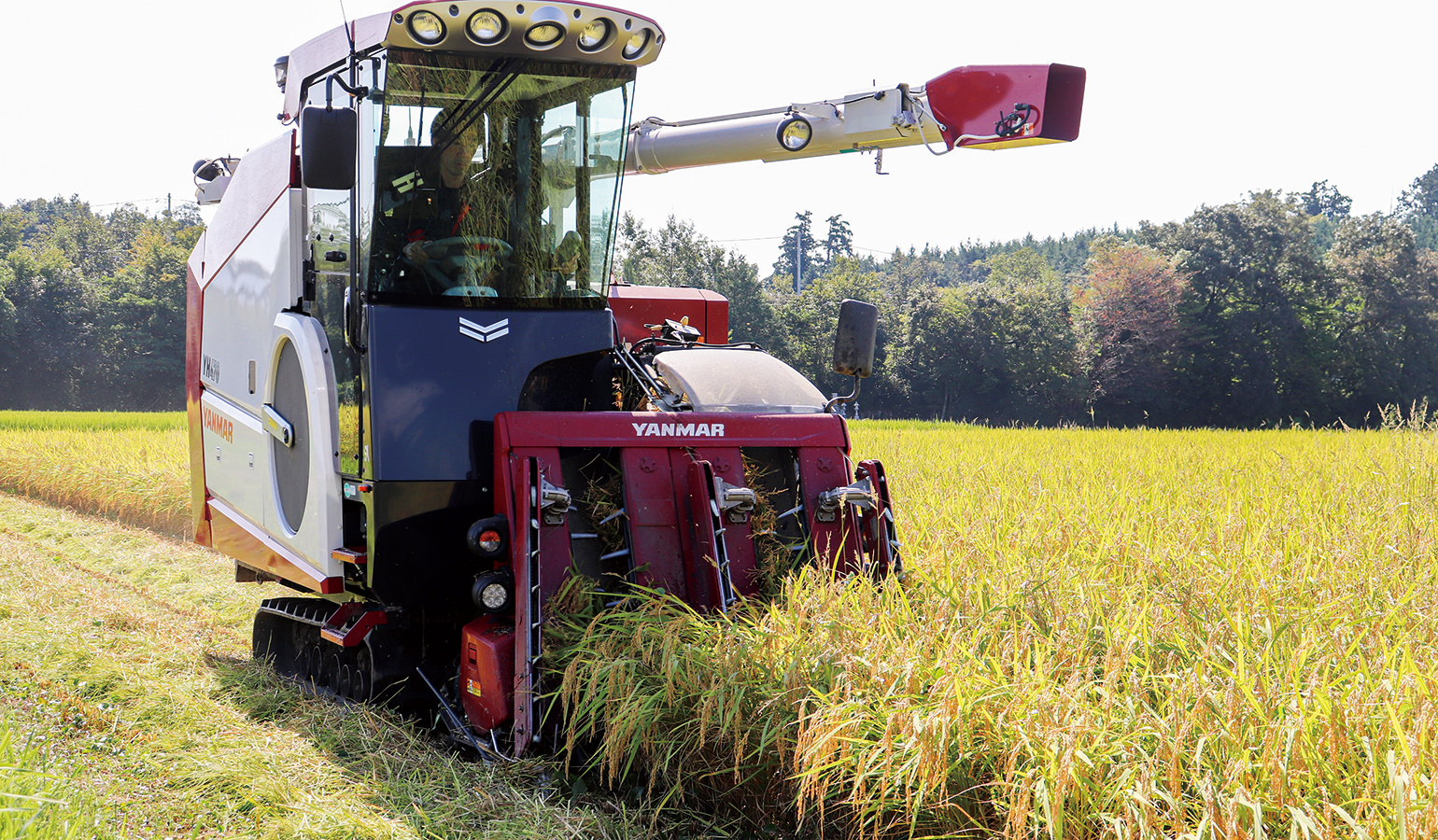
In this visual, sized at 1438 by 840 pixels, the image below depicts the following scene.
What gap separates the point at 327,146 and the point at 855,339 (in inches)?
89.2

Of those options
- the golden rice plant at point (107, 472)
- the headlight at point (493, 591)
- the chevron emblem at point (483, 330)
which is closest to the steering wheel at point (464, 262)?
the chevron emblem at point (483, 330)

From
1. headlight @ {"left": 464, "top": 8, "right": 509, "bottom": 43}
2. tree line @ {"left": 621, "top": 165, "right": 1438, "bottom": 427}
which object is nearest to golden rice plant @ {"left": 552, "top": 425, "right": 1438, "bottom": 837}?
headlight @ {"left": 464, "top": 8, "right": 509, "bottom": 43}

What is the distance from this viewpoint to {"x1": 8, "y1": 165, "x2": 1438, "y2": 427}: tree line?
130ft

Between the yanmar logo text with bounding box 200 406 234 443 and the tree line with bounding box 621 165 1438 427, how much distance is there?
30758mm

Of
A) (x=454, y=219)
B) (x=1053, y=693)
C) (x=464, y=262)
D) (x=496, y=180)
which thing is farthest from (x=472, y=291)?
(x=1053, y=693)

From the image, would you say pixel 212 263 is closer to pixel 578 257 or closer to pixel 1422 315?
pixel 578 257

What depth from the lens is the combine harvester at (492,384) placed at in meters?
4.15

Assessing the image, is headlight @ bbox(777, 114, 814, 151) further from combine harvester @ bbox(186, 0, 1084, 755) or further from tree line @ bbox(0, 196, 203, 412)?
tree line @ bbox(0, 196, 203, 412)

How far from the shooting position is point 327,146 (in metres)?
4.03

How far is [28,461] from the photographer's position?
1403 centimetres

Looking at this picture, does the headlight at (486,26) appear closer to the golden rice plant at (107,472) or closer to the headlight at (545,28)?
the headlight at (545,28)

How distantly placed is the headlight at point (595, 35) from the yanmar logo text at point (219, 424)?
2.72 metres

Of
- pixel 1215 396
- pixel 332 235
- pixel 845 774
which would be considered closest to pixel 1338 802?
pixel 845 774

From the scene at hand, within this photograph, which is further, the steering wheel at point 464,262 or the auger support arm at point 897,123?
the auger support arm at point 897,123
